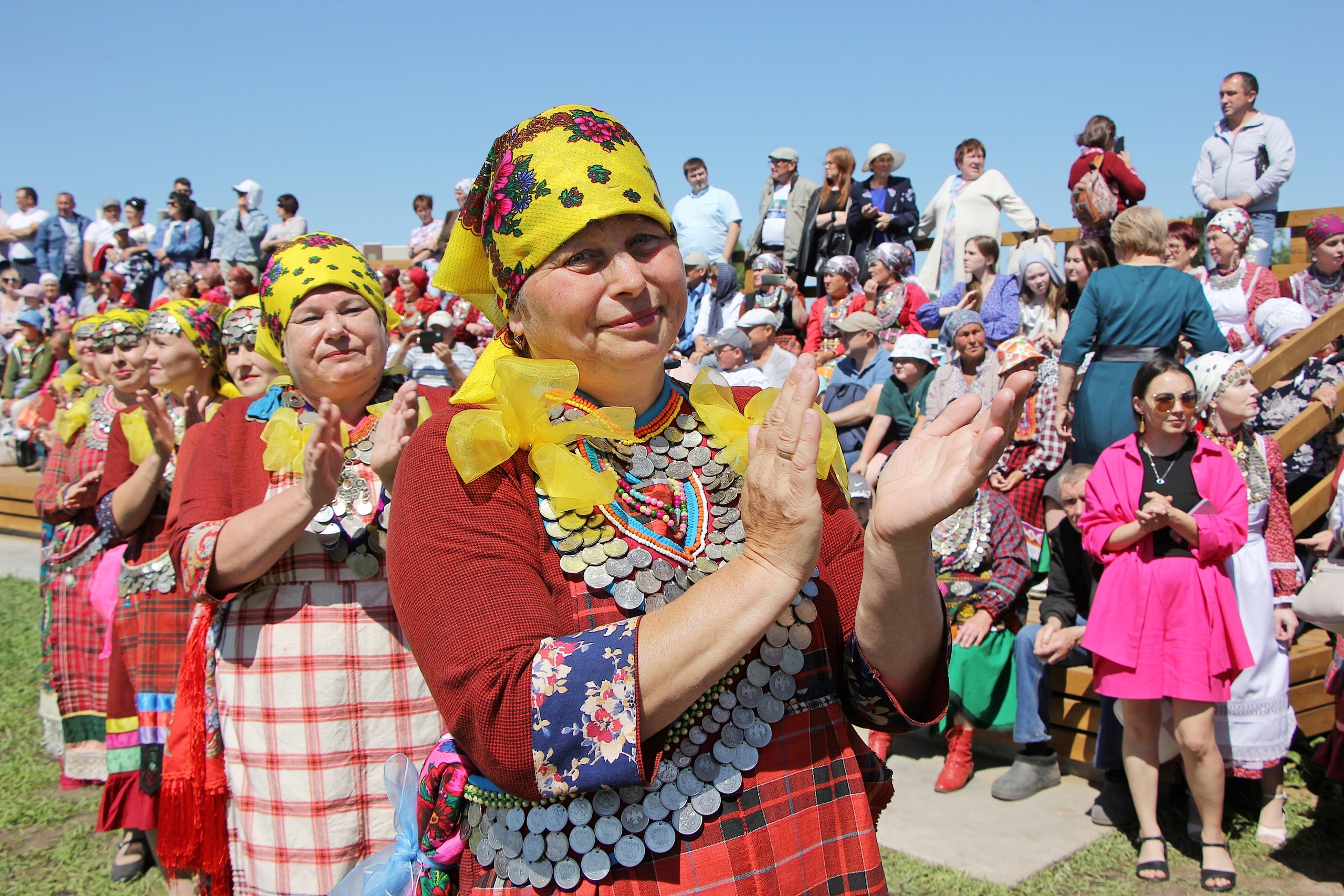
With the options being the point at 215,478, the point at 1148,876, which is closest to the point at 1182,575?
the point at 1148,876

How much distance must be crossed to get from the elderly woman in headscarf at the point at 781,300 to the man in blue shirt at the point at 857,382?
985 millimetres

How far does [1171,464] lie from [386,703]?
331cm

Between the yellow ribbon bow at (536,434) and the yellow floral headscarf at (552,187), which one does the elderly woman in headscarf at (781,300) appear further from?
the yellow ribbon bow at (536,434)

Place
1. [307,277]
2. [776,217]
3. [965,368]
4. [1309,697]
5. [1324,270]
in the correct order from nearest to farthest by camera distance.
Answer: [307,277], [1309,697], [965,368], [1324,270], [776,217]

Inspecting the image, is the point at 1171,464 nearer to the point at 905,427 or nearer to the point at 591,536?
the point at 905,427

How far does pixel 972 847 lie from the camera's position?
4344mm

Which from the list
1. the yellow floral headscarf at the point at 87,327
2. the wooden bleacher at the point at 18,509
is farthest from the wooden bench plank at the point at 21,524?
the yellow floral headscarf at the point at 87,327

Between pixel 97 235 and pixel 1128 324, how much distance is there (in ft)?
56.2

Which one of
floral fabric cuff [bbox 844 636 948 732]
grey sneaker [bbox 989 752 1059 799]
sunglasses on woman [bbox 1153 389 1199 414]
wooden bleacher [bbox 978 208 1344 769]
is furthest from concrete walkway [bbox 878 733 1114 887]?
floral fabric cuff [bbox 844 636 948 732]

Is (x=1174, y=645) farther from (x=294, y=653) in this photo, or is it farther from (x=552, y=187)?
(x=552, y=187)

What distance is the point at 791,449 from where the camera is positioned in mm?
1425

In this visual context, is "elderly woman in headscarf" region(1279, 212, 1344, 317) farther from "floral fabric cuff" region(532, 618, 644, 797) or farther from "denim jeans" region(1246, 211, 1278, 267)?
"floral fabric cuff" region(532, 618, 644, 797)

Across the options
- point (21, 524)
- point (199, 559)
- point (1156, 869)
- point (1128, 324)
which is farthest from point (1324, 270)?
point (21, 524)

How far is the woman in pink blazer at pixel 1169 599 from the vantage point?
408 centimetres
